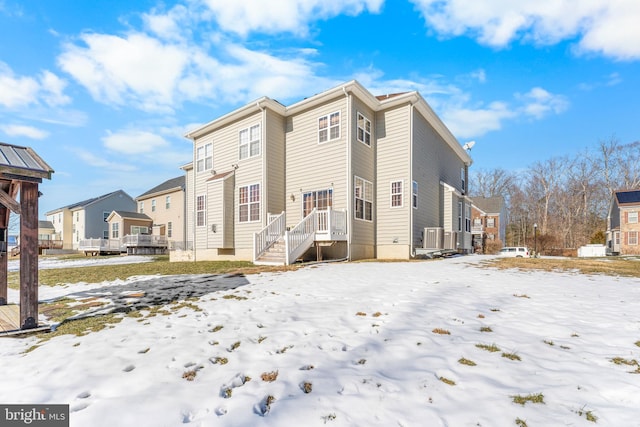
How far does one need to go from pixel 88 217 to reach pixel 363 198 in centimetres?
3823

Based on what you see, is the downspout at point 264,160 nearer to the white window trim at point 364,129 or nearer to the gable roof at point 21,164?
the white window trim at point 364,129

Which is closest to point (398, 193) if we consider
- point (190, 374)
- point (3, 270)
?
point (190, 374)

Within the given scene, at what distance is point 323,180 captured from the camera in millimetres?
13789

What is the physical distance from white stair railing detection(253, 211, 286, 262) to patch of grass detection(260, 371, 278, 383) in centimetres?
944

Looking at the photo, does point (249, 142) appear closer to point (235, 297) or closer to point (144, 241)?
point (235, 297)

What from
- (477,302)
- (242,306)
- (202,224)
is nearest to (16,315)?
(242,306)

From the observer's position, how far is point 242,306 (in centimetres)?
544

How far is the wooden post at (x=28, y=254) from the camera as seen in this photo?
4.31 meters

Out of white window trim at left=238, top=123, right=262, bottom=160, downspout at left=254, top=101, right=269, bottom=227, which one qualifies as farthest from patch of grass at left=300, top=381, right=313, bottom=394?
white window trim at left=238, top=123, right=262, bottom=160

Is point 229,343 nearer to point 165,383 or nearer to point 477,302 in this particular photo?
point 165,383

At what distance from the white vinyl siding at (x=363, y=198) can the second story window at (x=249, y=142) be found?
16.3 feet

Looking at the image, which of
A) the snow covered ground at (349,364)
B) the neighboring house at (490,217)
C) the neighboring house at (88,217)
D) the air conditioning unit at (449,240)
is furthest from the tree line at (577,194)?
the neighboring house at (88,217)

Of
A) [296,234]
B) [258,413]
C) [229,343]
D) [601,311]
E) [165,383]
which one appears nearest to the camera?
[258,413]

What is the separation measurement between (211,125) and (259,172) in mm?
4472
